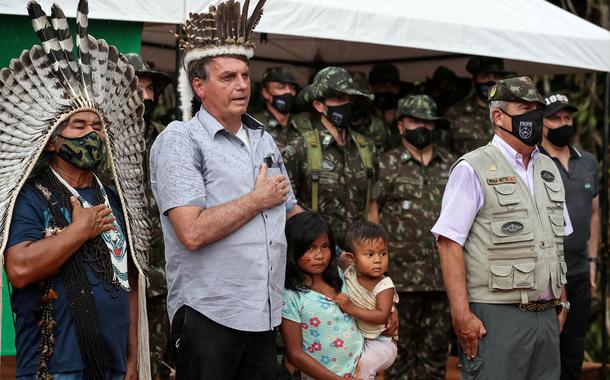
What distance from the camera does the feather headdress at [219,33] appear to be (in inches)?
191

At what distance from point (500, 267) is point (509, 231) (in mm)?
186

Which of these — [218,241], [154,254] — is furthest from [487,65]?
[218,241]

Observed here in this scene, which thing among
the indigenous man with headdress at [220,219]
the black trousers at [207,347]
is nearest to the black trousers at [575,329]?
the indigenous man with headdress at [220,219]

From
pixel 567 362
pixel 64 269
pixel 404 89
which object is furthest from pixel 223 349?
pixel 404 89

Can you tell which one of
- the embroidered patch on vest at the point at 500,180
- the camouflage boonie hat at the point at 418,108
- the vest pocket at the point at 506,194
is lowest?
the vest pocket at the point at 506,194

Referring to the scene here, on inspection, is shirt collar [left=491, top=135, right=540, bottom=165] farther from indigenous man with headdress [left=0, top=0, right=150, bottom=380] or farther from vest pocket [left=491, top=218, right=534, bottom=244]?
indigenous man with headdress [left=0, top=0, right=150, bottom=380]

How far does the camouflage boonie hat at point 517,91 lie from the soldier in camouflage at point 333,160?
6.63 ft

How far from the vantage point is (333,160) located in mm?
7758

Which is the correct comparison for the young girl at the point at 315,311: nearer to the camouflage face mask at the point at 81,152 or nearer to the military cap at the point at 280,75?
the camouflage face mask at the point at 81,152

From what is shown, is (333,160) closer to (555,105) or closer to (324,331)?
(555,105)

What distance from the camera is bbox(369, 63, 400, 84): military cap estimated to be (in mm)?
10219

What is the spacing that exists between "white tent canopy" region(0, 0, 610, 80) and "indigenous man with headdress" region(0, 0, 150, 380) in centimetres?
143

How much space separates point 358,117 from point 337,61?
185cm

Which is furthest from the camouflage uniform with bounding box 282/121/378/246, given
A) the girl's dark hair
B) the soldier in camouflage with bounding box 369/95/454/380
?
the girl's dark hair
